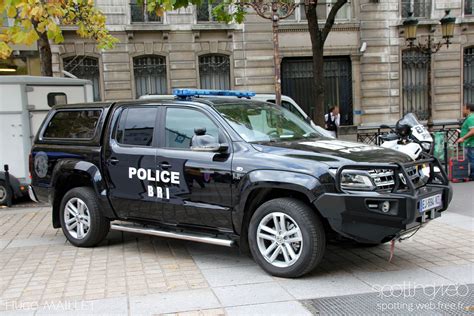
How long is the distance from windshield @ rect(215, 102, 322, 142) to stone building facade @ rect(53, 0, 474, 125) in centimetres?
1281

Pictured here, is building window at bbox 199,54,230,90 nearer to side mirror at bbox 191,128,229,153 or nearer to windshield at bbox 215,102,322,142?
windshield at bbox 215,102,322,142

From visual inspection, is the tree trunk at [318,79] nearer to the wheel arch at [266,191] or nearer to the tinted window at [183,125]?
the tinted window at [183,125]

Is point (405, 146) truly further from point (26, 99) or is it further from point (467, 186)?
point (26, 99)

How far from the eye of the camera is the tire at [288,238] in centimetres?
466

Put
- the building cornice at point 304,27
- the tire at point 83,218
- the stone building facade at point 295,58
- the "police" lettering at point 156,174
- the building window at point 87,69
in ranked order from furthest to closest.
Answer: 1. the building cornice at point 304,27
2. the stone building facade at point 295,58
3. the building window at point 87,69
4. the tire at point 83,218
5. the "police" lettering at point 156,174

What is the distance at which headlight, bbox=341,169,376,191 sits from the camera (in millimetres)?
4578

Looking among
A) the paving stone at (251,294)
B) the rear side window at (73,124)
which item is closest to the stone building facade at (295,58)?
the rear side window at (73,124)

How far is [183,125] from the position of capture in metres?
5.72

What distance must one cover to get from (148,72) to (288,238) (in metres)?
14.9

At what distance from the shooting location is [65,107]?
22.9 feet

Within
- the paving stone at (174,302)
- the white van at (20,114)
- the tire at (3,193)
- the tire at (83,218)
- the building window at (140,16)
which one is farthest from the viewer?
the building window at (140,16)

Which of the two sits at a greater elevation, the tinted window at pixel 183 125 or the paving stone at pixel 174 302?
the tinted window at pixel 183 125

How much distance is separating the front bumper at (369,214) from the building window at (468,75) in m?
18.5

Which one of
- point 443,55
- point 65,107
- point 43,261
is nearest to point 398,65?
point 443,55
